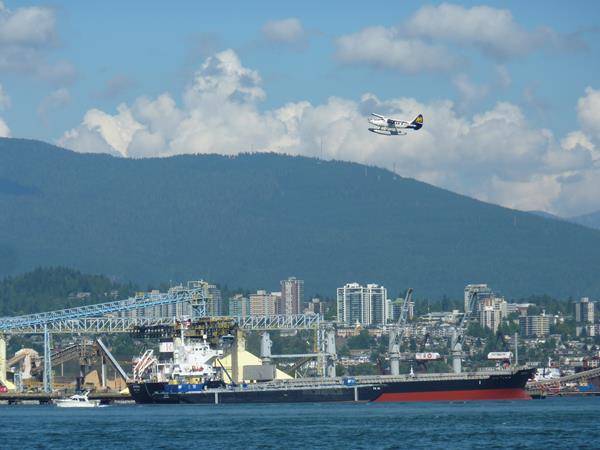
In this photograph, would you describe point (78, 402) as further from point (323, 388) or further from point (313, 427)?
point (313, 427)

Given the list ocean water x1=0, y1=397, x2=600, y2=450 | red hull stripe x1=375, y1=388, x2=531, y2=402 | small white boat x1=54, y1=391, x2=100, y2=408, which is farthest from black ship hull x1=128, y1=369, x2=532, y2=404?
small white boat x1=54, y1=391, x2=100, y2=408

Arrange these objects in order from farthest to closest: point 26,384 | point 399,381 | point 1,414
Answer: point 26,384 → point 399,381 → point 1,414

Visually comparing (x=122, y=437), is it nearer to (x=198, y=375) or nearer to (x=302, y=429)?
(x=302, y=429)

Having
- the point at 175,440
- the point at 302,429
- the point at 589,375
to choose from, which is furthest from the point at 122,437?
the point at 589,375

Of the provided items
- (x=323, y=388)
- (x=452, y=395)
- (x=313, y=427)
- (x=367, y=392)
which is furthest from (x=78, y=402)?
(x=313, y=427)

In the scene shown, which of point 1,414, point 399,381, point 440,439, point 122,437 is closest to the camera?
point 440,439

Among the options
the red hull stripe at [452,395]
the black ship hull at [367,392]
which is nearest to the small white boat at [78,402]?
the black ship hull at [367,392]
